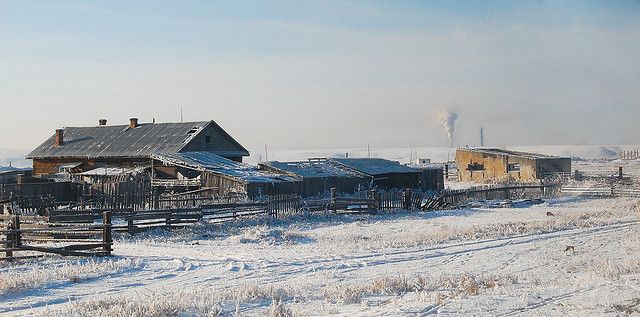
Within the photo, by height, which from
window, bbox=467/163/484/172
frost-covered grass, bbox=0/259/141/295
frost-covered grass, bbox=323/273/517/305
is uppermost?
window, bbox=467/163/484/172

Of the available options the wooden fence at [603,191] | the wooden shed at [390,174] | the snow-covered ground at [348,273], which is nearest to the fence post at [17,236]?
the snow-covered ground at [348,273]

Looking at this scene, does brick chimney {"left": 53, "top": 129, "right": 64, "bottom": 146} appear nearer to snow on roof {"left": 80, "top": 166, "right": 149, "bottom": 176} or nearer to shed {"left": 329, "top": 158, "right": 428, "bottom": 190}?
snow on roof {"left": 80, "top": 166, "right": 149, "bottom": 176}

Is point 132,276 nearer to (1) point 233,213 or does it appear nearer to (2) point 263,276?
(2) point 263,276

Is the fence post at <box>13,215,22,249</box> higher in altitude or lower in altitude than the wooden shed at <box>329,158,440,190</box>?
lower

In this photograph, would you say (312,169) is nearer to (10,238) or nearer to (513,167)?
(513,167)

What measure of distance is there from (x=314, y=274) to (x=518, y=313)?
7.26 metres

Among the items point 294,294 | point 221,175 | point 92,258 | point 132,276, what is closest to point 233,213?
point 221,175

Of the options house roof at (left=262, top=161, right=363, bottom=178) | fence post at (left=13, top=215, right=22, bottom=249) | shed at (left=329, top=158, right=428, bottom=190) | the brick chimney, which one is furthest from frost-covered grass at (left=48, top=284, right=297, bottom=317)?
the brick chimney

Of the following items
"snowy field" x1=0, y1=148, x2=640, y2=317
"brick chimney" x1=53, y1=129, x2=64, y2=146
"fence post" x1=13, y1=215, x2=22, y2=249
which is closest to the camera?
"snowy field" x1=0, y1=148, x2=640, y2=317

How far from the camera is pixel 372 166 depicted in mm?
58625

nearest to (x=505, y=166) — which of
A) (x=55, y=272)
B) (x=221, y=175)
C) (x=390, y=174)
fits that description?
(x=390, y=174)

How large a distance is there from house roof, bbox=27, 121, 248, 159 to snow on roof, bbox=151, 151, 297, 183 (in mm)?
4924

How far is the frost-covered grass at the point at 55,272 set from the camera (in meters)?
15.4

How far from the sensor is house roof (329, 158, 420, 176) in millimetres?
56312
